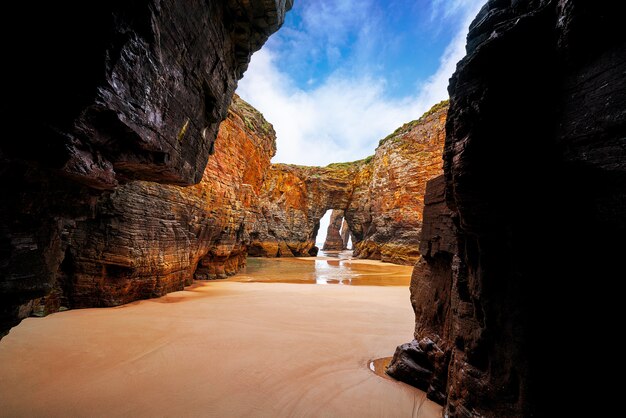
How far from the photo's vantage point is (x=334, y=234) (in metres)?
66.6

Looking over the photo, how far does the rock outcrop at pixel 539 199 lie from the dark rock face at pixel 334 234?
6253cm

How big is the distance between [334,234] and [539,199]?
212 feet

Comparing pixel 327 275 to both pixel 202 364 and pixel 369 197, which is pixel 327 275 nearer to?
pixel 202 364

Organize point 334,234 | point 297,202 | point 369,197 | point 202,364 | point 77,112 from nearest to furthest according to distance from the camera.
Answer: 1. point 77,112
2. point 202,364
3. point 369,197
4. point 297,202
5. point 334,234

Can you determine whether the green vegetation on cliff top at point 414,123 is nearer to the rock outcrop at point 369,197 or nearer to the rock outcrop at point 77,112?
the rock outcrop at point 369,197

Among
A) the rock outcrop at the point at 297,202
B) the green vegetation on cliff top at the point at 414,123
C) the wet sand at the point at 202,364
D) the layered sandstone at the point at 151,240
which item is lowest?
the wet sand at the point at 202,364

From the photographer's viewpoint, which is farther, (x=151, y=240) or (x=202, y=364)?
(x=151, y=240)

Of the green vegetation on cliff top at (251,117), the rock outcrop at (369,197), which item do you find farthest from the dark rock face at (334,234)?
the green vegetation on cliff top at (251,117)

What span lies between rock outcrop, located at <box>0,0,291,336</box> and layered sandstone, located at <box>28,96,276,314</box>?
3539mm

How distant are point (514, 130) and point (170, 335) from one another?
21.1 ft

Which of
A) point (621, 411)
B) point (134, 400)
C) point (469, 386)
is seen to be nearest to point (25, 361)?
point (134, 400)

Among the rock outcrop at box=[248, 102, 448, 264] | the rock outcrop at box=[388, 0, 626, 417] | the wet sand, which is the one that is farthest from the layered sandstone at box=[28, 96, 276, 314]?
the rock outcrop at box=[388, 0, 626, 417]

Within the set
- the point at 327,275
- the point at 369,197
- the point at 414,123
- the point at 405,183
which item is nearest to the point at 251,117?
the point at 327,275

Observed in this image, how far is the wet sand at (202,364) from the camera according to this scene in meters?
3.15
